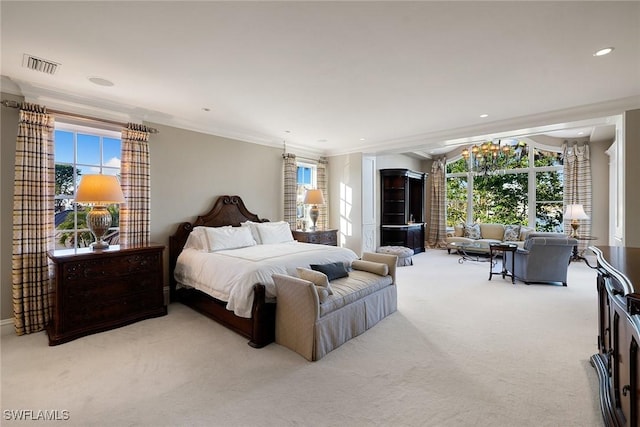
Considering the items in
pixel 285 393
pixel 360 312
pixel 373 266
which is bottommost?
pixel 285 393

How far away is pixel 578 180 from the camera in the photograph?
6.86m

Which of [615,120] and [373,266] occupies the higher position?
[615,120]

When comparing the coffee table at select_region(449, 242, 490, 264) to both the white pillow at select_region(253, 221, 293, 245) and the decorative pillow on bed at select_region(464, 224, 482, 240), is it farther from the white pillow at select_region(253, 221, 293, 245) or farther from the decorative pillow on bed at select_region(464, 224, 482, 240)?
the white pillow at select_region(253, 221, 293, 245)

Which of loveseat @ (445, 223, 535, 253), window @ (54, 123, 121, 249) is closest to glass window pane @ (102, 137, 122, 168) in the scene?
window @ (54, 123, 121, 249)

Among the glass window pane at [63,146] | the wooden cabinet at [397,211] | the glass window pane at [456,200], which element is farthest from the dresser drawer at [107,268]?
the glass window pane at [456,200]

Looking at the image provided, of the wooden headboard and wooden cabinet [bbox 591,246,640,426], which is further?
the wooden headboard

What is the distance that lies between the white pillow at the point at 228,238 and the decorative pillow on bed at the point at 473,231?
615 cm

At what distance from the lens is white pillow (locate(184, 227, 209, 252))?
395cm

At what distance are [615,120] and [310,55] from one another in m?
4.36

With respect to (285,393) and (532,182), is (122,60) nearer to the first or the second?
(285,393)

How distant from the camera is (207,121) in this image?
4465 millimetres

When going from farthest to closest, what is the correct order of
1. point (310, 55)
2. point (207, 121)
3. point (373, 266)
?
point (207, 121) → point (373, 266) → point (310, 55)

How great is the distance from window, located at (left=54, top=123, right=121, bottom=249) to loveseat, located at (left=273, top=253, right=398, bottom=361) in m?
2.82

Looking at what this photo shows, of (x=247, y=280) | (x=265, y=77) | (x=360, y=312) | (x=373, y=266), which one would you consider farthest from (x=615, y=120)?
(x=247, y=280)
